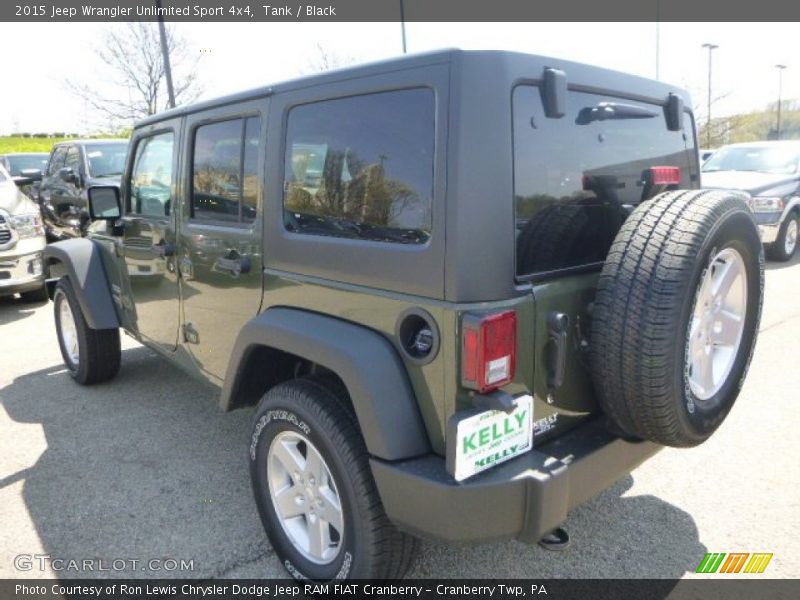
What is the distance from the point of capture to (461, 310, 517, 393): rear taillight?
177 centimetres

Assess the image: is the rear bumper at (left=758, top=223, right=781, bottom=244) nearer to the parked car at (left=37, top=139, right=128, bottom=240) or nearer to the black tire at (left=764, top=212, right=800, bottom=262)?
the black tire at (left=764, top=212, right=800, bottom=262)

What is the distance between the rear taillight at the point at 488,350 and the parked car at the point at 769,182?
24.4 feet

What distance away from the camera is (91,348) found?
14.3ft

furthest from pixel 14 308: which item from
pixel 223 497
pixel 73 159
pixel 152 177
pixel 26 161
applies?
pixel 26 161

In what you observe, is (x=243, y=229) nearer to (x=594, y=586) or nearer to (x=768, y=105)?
(x=594, y=586)

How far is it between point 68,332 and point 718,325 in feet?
14.7

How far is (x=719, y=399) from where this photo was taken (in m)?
2.28

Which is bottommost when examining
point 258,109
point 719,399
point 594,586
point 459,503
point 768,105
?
point 594,586

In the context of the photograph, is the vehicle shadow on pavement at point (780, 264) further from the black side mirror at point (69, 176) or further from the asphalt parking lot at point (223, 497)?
the black side mirror at point (69, 176)

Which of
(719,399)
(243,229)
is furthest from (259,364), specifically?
(719,399)

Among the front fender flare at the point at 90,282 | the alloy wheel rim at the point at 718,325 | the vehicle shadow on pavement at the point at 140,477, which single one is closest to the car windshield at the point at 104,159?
the vehicle shadow on pavement at the point at 140,477

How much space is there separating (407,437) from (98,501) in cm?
199

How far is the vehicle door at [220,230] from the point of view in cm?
264

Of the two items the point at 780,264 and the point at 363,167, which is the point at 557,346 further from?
the point at 780,264
